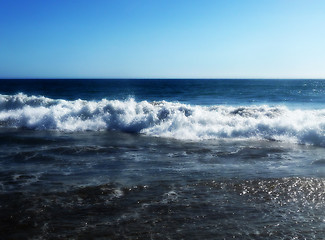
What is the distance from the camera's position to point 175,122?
16.3 metres

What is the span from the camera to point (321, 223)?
19.0 ft

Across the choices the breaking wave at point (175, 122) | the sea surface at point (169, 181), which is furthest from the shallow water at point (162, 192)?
the breaking wave at point (175, 122)

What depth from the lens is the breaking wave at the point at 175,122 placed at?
1444 centimetres

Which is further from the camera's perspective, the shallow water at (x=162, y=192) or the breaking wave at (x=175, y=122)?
the breaking wave at (x=175, y=122)

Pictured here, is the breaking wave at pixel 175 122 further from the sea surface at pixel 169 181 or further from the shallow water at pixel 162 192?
the shallow water at pixel 162 192

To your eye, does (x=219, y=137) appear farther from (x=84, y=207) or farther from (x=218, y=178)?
(x=84, y=207)

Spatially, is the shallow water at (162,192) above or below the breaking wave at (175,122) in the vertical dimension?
below

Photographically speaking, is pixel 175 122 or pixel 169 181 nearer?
pixel 169 181

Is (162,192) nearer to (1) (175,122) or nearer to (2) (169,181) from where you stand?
(2) (169,181)

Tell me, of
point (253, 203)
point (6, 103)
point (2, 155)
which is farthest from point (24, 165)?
point (6, 103)

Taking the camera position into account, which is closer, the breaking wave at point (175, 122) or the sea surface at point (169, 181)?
the sea surface at point (169, 181)

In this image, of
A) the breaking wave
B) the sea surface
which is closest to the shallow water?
the sea surface

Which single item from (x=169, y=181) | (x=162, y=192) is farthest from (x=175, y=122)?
(x=162, y=192)

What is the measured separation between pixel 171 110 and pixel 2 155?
31.0ft
